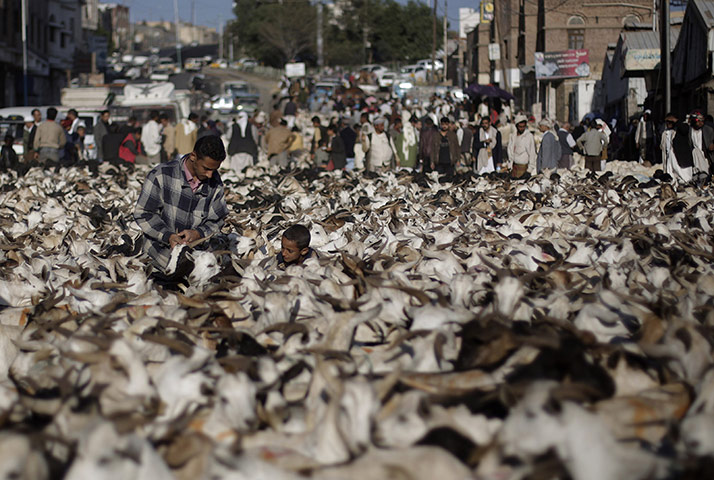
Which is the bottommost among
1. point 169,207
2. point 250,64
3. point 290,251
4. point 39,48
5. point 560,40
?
point 290,251

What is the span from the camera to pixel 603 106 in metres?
30.2

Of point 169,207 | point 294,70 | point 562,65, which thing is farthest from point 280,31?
point 169,207

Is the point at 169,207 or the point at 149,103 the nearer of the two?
the point at 169,207

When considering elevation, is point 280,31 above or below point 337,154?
above

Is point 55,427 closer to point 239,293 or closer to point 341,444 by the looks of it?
point 341,444

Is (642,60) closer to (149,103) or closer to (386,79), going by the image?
(149,103)

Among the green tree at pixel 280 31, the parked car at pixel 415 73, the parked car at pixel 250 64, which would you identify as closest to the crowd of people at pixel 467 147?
the parked car at pixel 415 73

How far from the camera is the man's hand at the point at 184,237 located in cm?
501

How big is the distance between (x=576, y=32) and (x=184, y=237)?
36.0 metres

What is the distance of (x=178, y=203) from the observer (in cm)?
528

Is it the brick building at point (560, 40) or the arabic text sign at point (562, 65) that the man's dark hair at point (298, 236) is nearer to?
the brick building at point (560, 40)

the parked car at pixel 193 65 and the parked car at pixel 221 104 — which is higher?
the parked car at pixel 193 65

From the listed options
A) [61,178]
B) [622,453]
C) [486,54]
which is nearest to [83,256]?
[622,453]

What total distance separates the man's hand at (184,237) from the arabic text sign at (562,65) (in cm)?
2975
